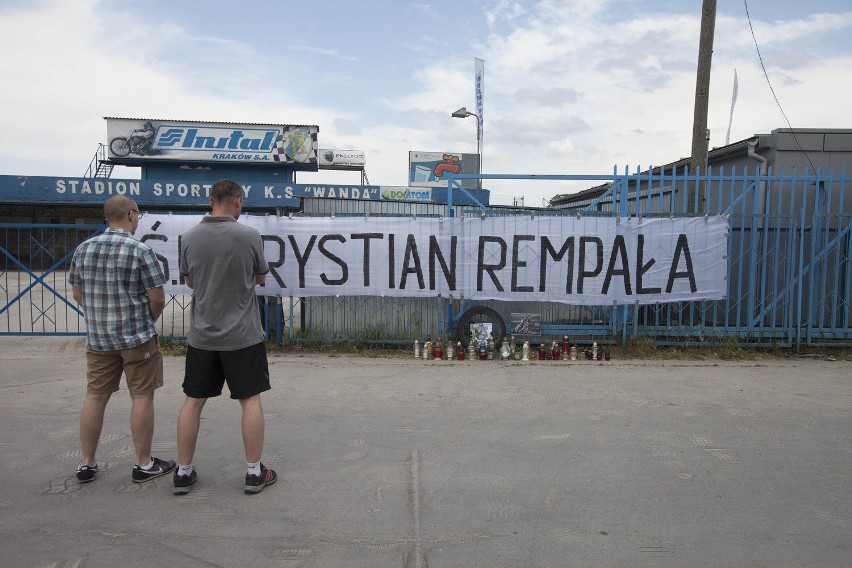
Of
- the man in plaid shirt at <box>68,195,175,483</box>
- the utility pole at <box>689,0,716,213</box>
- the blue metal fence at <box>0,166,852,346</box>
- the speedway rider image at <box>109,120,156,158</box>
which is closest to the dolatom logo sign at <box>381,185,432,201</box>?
the speedway rider image at <box>109,120,156,158</box>

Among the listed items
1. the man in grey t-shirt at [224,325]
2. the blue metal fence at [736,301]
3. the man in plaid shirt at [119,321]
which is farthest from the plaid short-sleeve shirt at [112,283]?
the blue metal fence at [736,301]

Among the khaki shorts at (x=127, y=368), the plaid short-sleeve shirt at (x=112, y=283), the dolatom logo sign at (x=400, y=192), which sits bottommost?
the khaki shorts at (x=127, y=368)

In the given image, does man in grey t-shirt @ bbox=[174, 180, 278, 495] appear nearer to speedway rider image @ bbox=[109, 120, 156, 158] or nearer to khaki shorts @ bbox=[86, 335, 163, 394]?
khaki shorts @ bbox=[86, 335, 163, 394]

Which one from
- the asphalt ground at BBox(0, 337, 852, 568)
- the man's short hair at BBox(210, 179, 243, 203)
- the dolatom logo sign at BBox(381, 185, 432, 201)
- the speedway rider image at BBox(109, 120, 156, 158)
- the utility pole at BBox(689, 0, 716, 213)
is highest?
the speedway rider image at BBox(109, 120, 156, 158)

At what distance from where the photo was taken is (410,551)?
11.2 ft

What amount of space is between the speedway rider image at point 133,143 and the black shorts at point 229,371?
34.1m

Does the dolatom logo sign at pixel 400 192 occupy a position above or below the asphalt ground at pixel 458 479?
above

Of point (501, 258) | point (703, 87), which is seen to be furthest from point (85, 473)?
point (703, 87)

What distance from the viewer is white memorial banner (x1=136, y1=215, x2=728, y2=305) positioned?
869cm

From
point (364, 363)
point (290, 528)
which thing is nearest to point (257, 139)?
point (364, 363)

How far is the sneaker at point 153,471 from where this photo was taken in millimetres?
4262

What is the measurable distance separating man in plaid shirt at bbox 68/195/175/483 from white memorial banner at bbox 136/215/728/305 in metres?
4.40

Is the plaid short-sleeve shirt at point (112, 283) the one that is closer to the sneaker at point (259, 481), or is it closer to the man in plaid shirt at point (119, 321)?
the man in plaid shirt at point (119, 321)

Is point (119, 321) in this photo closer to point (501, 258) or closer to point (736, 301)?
point (501, 258)
